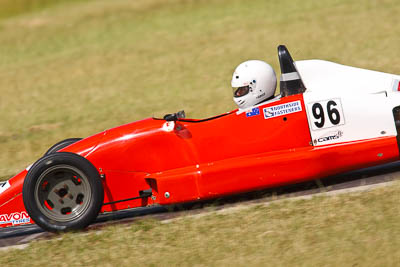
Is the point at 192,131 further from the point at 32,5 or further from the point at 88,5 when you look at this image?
the point at 32,5

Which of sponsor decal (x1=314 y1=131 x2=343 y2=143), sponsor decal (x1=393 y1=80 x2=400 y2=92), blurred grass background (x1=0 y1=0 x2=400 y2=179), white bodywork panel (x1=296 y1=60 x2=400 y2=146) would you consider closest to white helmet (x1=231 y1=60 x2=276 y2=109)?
white bodywork panel (x1=296 y1=60 x2=400 y2=146)

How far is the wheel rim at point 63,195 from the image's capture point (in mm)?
7043

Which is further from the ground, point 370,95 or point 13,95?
point 13,95

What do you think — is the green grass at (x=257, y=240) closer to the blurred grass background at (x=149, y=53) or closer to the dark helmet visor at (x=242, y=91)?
the dark helmet visor at (x=242, y=91)

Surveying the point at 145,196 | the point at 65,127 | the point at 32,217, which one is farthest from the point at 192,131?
the point at 65,127

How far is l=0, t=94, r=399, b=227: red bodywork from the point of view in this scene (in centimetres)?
704

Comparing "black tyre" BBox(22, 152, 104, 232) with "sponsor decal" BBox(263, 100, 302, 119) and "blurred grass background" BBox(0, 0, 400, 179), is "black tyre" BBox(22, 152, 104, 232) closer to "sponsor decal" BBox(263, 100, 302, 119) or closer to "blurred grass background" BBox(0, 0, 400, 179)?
"sponsor decal" BBox(263, 100, 302, 119)

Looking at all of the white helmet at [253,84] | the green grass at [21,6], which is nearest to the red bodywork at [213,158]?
the white helmet at [253,84]

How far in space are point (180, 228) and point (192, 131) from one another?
1.18 metres

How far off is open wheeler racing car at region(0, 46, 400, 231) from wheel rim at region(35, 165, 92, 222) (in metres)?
0.01

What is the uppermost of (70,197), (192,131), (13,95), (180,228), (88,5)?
(88,5)

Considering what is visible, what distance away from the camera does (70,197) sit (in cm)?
712

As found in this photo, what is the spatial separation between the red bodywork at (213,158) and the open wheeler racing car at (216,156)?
0.04 feet

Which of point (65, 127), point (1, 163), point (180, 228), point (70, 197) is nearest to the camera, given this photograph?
point (180, 228)
